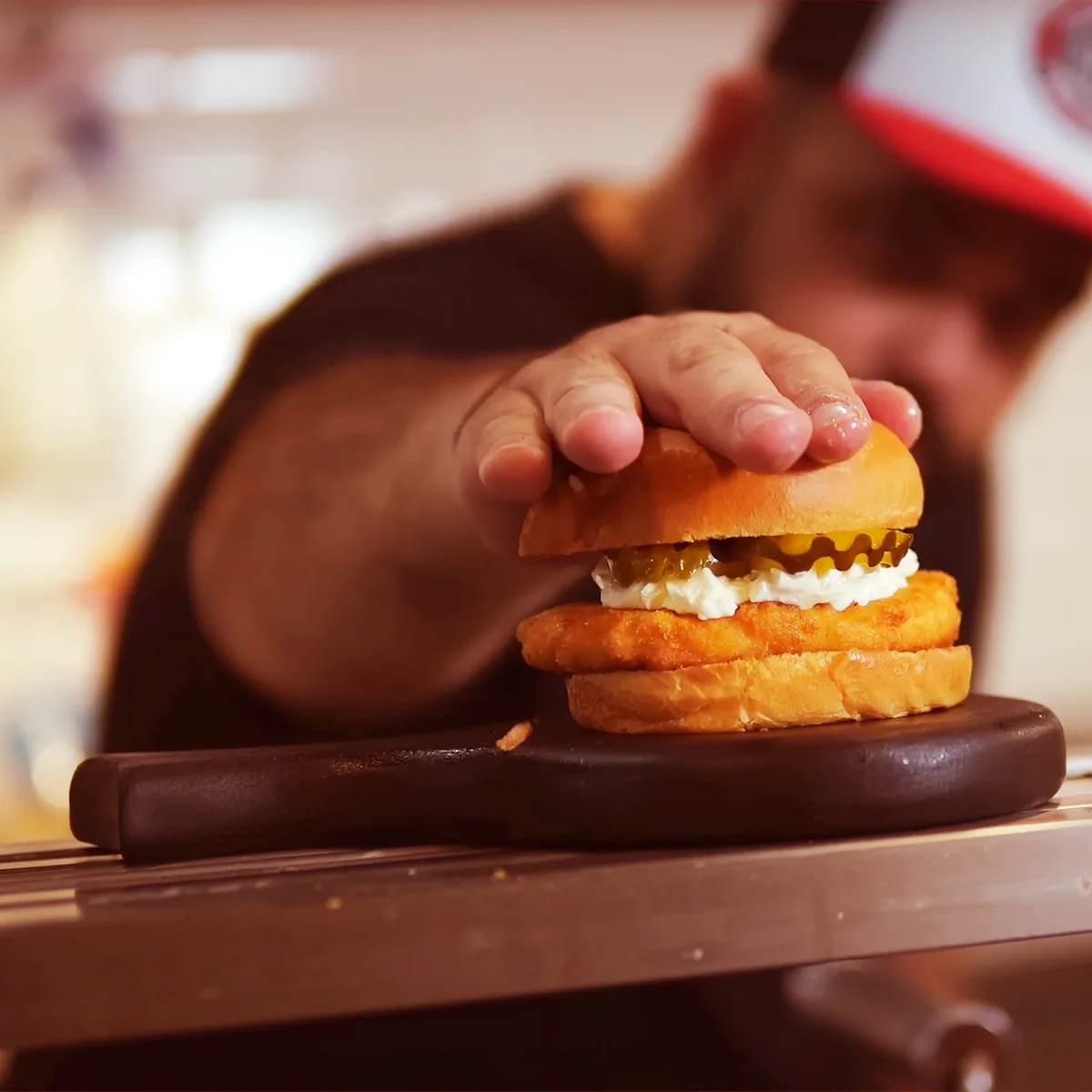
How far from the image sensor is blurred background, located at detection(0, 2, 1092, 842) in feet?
6.05

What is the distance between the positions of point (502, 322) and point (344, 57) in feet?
1.55

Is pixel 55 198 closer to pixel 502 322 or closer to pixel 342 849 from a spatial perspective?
pixel 502 322

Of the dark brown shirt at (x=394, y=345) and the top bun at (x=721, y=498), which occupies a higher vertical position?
the top bun at (x=721, y=498)

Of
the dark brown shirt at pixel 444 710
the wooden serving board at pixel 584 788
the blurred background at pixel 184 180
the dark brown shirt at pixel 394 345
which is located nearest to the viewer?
the wooden serving board at pixel 584 788

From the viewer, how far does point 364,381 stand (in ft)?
5.06

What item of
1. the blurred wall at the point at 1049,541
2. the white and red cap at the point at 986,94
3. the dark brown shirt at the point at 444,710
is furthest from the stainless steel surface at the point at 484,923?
the blurred wall at the point at 1049,541

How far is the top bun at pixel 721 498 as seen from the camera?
2.32 feet

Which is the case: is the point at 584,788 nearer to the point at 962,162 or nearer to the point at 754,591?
the point at 754,591

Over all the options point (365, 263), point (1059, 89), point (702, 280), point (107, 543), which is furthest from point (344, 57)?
point (1059, 89)

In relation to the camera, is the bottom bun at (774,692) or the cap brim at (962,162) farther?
the cap brim at (962,162)

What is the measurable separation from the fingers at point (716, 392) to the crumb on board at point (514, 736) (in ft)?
0.65

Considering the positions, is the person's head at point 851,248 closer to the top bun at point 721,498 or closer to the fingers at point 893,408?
the fingers at point 893,408

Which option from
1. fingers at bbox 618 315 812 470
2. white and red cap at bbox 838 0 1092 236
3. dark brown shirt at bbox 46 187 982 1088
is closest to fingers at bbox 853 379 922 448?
fingers at bbox 618 315 812 470

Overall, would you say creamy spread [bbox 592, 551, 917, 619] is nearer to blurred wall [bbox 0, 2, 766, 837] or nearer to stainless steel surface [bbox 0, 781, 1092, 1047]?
stainless steel surface [bbox 0, 781, 1092, 1047]
